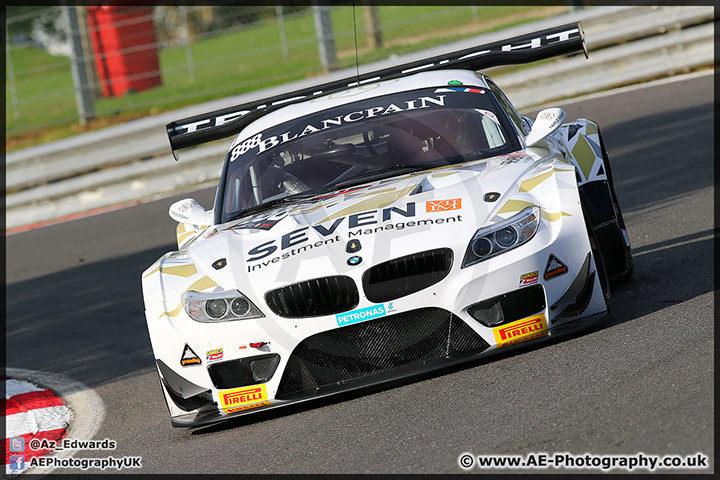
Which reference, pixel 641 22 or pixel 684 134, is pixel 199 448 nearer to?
pixel 684 134

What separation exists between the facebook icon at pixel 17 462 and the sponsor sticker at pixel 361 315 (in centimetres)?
191

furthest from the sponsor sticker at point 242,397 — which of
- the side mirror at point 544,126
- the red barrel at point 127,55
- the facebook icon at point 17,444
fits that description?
the red barrel at point 127,55

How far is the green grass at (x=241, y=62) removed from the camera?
50.0 feet

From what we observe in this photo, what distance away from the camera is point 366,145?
578cm

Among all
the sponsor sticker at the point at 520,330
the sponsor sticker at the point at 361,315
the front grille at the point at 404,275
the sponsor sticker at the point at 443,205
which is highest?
the sponsor sticker at the point at 443,205

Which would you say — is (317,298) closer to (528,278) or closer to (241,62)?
(528,278)

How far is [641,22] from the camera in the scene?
12.3 m

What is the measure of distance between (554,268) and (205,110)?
9005 mm

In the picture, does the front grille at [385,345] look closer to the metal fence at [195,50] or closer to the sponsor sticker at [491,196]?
the sponsor sticker at [491,196]

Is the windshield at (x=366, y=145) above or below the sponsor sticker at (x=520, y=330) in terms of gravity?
above

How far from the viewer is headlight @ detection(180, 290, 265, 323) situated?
4.58 metres

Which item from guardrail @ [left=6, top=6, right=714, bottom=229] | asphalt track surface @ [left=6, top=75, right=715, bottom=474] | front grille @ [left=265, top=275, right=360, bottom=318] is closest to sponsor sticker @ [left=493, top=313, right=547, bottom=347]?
asphalt track surface @ [left=6, top=75, right=715, bottom=474]

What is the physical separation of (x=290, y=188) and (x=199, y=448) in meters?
1.69

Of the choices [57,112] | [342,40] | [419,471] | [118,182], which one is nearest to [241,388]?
[419,471]
